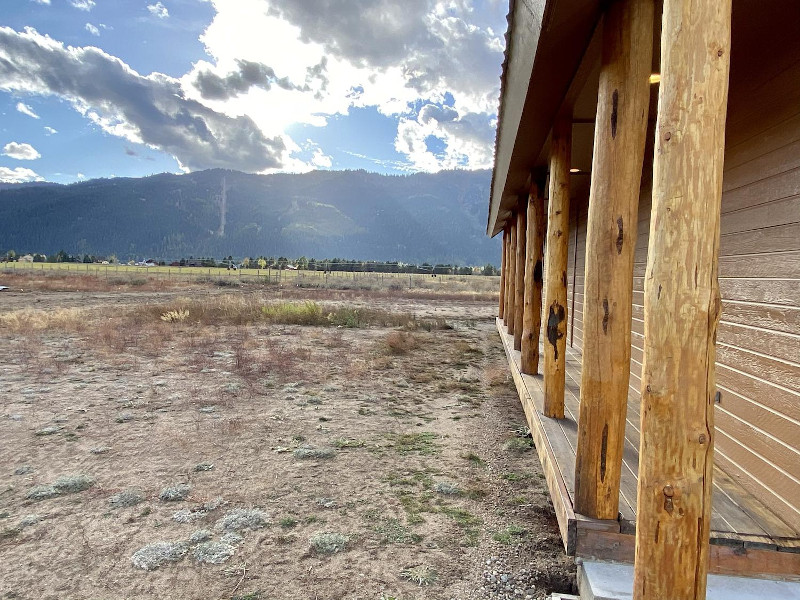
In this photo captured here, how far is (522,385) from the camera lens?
209 inches

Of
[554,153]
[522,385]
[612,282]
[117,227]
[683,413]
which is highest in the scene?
[117,227]

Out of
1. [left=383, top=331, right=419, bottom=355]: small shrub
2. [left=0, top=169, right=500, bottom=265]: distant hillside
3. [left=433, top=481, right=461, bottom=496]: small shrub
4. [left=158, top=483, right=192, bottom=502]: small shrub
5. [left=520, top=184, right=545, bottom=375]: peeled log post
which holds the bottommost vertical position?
[left=158, top=483, right=192, bottom=502]: small shrub

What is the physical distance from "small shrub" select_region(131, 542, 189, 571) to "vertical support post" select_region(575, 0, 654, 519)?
2300mm

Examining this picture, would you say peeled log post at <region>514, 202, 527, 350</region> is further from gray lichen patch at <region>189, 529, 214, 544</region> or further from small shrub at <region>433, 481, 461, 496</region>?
gray lichen patch at <region>189, 529, 214, 544</region>

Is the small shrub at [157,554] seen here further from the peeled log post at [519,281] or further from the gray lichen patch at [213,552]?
the peeled log post at [519,281]

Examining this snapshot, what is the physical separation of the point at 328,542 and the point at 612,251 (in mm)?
2395

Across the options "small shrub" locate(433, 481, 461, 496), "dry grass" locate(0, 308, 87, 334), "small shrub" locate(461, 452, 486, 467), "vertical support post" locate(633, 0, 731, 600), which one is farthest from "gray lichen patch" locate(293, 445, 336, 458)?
"dry grass" locate(0, 308, 87, 334)

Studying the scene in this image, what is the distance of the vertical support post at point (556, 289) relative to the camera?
3996mm

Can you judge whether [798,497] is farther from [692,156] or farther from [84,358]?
[84,358]

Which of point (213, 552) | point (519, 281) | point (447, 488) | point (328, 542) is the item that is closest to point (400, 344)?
point (519, 281)

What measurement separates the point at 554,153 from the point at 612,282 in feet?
6.54

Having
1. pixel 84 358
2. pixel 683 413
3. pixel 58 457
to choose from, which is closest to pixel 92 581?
pixel 58 457

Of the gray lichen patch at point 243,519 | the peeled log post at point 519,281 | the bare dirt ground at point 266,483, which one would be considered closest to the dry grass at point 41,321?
the bare dirt ground at point 266,483

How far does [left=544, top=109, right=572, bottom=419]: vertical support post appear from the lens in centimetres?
400
